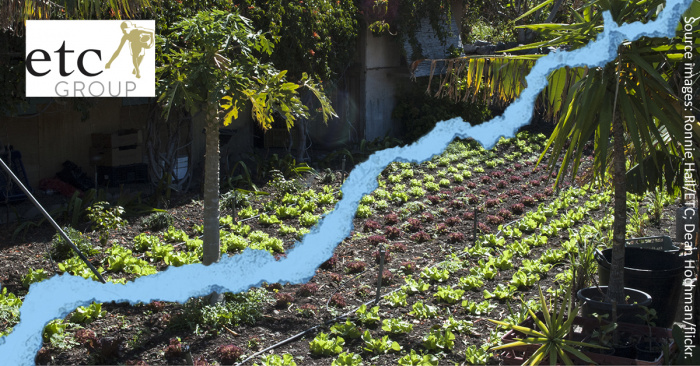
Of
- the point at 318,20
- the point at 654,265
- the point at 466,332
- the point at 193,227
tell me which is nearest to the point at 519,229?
the point at 654,265

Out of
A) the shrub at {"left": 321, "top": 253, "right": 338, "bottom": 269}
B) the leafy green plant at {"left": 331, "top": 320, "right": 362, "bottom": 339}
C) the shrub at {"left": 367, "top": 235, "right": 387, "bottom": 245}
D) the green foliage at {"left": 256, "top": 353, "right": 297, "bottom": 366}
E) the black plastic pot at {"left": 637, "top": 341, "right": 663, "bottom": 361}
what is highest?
the shrub at {"left": 367, "top": 235, "right": 387, "bottom": 245}

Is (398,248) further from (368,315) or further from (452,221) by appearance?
(368,315)

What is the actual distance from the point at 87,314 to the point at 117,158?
6.62m

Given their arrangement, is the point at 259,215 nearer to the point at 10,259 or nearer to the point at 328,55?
the point at 10,259

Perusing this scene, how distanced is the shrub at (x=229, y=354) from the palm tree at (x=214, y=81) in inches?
48.1

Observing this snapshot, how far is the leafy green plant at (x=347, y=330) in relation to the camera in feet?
19.3

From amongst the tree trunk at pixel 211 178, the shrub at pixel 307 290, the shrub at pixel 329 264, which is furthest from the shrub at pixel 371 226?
the tree trunk at pixel 211 178

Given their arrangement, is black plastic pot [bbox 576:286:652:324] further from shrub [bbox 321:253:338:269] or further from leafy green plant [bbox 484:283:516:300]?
shrub [bbox 321:253:338:269]

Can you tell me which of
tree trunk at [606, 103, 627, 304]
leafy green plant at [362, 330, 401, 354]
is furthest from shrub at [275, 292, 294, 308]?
tree trunk at [606, 103, 627, 304]

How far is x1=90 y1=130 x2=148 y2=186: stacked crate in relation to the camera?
1205 centimetres

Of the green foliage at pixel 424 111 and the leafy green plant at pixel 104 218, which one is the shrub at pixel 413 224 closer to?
the leafy green plant at pixel 104 218

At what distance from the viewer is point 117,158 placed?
12.1 m

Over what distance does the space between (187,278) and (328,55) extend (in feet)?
28.2

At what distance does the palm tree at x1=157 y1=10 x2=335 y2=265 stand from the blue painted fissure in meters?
0.40
